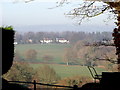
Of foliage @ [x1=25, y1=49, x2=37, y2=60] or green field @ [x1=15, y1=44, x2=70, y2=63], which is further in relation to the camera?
foliage @ [x1=25, y1=49, x2=37, y2=60]

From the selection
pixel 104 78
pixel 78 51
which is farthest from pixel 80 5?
pixel 104 78

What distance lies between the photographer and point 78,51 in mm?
4781

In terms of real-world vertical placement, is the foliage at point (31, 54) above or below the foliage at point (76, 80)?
above

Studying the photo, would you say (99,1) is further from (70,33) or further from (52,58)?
(52,58)

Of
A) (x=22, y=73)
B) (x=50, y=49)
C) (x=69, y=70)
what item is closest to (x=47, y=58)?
(x=50, y=49)

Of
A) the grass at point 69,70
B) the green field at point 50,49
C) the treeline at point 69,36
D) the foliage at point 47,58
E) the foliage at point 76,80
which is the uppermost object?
the treeline at point 69,36

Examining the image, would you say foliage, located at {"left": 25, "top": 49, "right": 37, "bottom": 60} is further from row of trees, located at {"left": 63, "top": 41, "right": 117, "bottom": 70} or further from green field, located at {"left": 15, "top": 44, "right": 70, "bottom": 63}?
row of trees, located at {"left": 63, "top": 41, "right": 117, "bottom": 70}

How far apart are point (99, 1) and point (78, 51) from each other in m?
1.16

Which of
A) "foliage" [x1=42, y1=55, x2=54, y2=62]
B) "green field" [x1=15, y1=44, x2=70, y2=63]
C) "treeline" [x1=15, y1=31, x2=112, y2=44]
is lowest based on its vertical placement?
"foliage" [x1=42, y1=55, x2=54, y2=62]

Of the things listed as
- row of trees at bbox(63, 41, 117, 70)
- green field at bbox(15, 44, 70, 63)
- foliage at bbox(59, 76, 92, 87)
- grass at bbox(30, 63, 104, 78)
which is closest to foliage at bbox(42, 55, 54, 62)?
green field at bbox(15, 44, 70, 63)

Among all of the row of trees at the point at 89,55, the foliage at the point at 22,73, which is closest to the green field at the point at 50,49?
the row of trees at the point at 89,55

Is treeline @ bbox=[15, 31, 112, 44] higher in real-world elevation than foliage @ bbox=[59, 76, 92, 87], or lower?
higher

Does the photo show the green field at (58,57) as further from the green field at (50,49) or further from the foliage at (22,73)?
the foliage at (22,73)

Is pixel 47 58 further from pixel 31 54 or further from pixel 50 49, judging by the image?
pixel 31 54
